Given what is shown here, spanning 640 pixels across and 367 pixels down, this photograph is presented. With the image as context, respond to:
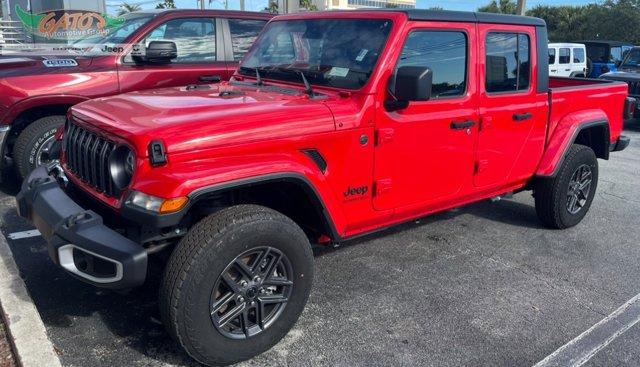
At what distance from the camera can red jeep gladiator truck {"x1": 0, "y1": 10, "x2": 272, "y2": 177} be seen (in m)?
5.09

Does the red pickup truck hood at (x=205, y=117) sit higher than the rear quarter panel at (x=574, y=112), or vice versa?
the red pickup truck hood at (x=205, y=117)

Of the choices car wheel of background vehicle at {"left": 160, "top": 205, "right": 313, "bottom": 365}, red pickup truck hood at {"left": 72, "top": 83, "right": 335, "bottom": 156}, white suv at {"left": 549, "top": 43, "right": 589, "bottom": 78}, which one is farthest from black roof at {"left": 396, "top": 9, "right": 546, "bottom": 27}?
white suv at {"left": 549, "top": 43, "right": 589, "bottom": 78}

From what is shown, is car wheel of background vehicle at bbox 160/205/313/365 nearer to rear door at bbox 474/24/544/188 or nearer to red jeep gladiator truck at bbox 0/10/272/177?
rear door at bbox 474/24/544/188

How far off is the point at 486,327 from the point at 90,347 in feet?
7.63

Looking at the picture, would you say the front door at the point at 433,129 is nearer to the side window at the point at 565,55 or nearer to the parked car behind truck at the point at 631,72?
the parked car behind truck at the point at 631,72

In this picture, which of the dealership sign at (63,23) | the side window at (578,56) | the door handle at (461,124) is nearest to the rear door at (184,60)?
the door handle at (461,124)

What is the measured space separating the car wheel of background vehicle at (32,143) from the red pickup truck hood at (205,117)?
2.05 metres

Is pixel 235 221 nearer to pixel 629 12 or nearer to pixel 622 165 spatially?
pixel 622 165

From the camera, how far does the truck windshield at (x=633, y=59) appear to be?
48.7 feet

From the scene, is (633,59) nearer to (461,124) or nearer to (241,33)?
(241,33)

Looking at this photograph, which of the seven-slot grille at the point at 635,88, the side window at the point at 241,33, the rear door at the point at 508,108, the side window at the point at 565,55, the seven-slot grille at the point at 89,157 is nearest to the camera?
the seven-slot grille at the point at 89,157

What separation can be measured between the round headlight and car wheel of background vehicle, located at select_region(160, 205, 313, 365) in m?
0.43

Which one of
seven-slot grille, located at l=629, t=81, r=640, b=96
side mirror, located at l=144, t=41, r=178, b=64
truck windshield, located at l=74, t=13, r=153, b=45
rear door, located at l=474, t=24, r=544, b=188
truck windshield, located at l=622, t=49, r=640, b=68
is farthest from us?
truck windshield, located at l=622, t=49, r=640, b=68

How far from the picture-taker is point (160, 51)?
17.1 feet
